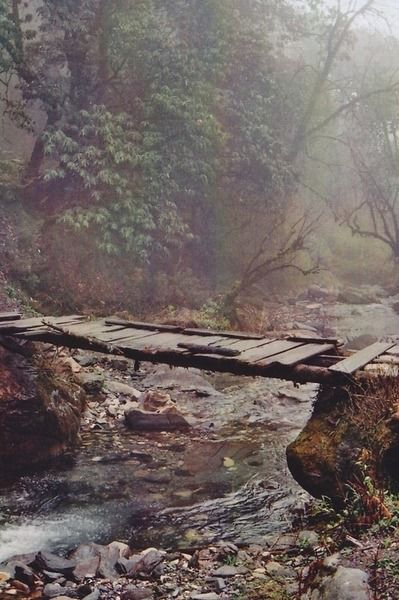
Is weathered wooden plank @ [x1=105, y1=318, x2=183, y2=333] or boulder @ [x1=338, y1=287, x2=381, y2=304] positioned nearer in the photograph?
weathered wooden plank @ [x1=105, y1=318, x2=183, y2=333]

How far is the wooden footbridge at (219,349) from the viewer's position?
16.3 ft

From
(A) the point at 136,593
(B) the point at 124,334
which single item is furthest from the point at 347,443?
(B) the point at 124,334

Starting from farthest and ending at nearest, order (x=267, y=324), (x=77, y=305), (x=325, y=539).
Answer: (x=267, y=324)
(x=77, y=305)
(x=325, y=539)

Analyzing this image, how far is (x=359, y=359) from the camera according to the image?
16.5 feet

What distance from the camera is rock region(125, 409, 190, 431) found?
301 inches

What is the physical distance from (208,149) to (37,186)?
421 cm

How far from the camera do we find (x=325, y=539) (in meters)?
4.07

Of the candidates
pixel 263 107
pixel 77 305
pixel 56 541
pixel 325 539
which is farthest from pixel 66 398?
→ pixel 263 107

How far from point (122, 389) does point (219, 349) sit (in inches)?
159

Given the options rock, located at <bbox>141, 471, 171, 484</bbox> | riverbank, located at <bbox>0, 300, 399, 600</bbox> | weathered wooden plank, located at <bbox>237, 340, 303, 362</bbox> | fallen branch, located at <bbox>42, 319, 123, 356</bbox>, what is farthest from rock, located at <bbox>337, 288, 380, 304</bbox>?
fallen branch, located at <bbox>42, 319, 123, 356</bbox>

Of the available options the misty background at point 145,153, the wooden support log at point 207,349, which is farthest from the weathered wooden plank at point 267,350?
the misty background at point 145,153

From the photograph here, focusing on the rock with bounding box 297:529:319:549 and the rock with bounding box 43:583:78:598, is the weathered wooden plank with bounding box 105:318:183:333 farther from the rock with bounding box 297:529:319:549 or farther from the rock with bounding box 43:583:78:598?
the rock with bounding box 43:583:78:598

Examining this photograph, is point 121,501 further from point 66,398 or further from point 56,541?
point 66,398

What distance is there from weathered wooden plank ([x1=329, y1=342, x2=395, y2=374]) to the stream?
145 cm
